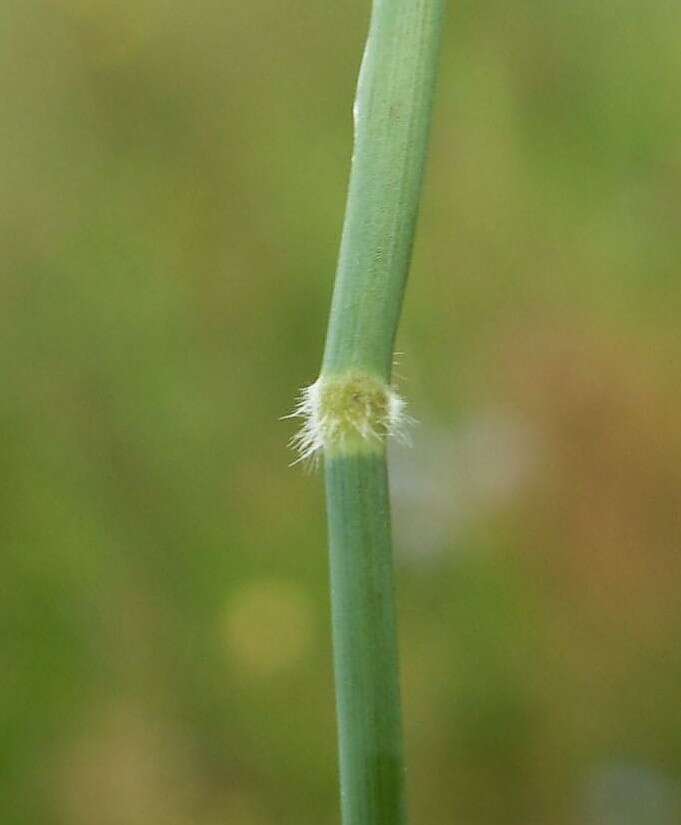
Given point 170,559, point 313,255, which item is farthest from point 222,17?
point 170,559

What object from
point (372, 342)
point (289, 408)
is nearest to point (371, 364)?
point (372, 342)

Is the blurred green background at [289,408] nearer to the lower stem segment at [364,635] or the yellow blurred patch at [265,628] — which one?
the yellow blurred patch at [265,628]

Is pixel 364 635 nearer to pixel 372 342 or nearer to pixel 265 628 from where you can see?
pixel 372 342

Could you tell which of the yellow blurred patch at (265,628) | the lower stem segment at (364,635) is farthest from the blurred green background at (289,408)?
the lower stem segment at (364,635)

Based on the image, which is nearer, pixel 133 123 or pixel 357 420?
pixel 357 420

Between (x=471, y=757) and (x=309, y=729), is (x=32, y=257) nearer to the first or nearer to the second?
(x=309, y=729)
